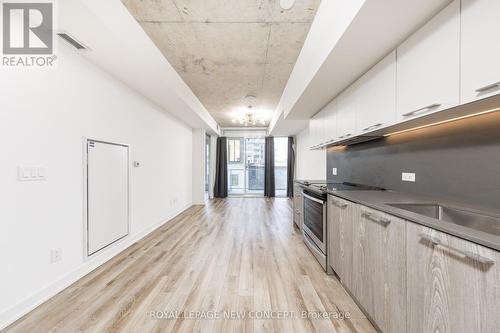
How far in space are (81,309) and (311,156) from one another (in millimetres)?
5175

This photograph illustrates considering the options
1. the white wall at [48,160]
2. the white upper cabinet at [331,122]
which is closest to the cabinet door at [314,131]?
the white upper cabinet at [331,122]

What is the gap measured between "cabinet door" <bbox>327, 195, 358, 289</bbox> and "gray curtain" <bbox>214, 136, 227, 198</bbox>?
19.5ft

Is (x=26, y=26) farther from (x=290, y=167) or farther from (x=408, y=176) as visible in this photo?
(x=290, y=167)

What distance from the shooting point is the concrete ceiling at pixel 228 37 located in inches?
78.8

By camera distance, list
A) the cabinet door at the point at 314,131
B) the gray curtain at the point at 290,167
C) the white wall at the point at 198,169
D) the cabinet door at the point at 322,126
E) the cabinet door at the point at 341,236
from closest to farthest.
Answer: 1. the cabinet door at the point at 341,236
2. the cabinet door at the point at 322,126
3. the cabinet door at the point at 314,131
4. the white wall at the point at 198,169
5. the gray curtain at the point at 290,167

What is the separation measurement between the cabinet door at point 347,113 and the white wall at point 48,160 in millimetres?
3050

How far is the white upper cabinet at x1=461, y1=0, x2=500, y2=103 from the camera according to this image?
984mm

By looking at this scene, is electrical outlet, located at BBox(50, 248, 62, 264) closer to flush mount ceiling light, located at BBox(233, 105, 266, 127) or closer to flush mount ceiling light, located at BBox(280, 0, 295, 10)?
flush mount ceiling light, located at BBox(280, 0, 295, 10)

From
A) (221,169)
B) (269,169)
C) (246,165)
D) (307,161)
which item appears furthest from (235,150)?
(307,161)

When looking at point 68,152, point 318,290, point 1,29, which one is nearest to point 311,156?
point 318,290

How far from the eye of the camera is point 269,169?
7961 mm

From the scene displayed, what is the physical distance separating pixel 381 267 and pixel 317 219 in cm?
120

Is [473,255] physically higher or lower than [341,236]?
higher

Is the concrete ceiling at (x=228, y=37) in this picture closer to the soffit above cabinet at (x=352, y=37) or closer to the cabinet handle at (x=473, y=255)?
the soffit above cabinet at (x=352, y=37)
